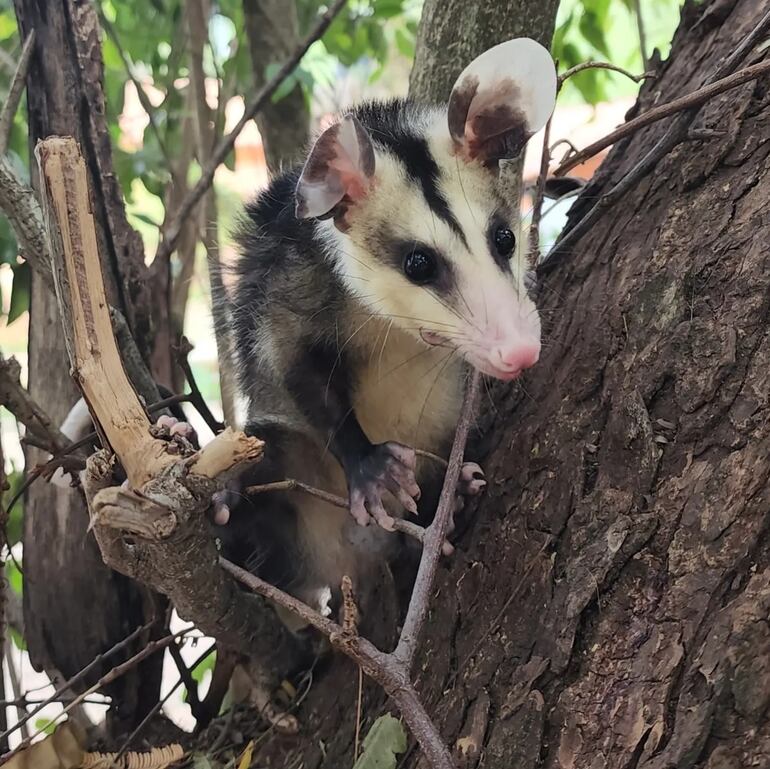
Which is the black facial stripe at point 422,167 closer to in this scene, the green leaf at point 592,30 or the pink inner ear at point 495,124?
the pink inner ear at point 495,124

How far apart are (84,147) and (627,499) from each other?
1.08m

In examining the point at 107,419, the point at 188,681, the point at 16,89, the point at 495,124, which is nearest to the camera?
the point at 107,419

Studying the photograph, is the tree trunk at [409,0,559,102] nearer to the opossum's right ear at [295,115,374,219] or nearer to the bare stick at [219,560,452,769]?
the opossum's right ear at [295,115,374,219]

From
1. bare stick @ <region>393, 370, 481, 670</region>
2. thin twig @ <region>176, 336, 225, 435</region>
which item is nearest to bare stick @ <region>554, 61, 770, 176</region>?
bare stick @ <region>393, 370, 481, 670</region>

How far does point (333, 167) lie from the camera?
49.4 inches

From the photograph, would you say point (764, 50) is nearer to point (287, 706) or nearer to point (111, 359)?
point (111, 359)

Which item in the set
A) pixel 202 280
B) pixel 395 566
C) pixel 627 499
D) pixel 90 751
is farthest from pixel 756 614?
pixel 202 280

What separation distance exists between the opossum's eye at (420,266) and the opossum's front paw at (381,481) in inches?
10.9

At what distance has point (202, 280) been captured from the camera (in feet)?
8.68

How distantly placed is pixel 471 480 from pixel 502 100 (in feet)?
1.86

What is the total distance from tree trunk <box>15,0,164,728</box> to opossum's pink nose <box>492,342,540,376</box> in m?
0.75

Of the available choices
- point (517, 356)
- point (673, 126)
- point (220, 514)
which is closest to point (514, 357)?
point (517, 356)

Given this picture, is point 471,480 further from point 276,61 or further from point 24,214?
point 276,61

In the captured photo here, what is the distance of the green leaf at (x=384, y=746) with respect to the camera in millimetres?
1088
